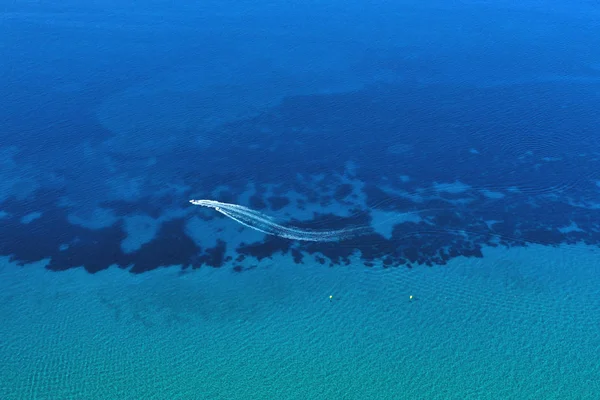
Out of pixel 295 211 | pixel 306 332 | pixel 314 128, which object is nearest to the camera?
pixel 306 332

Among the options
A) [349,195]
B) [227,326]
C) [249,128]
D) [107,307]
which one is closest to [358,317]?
[227,326]

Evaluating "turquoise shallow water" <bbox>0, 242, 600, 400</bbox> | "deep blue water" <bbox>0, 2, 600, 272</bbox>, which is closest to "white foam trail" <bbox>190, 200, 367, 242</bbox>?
"deep blue water" <bbox>0, 2, 600, 272</bbox>

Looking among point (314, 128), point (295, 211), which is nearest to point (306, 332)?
point (295, 211)

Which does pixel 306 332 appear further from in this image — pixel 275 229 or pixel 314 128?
pixel 314 128

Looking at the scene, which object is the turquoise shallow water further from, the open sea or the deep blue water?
the deep blue water

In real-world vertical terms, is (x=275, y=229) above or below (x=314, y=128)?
below

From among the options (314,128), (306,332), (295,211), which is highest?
(314,128)
